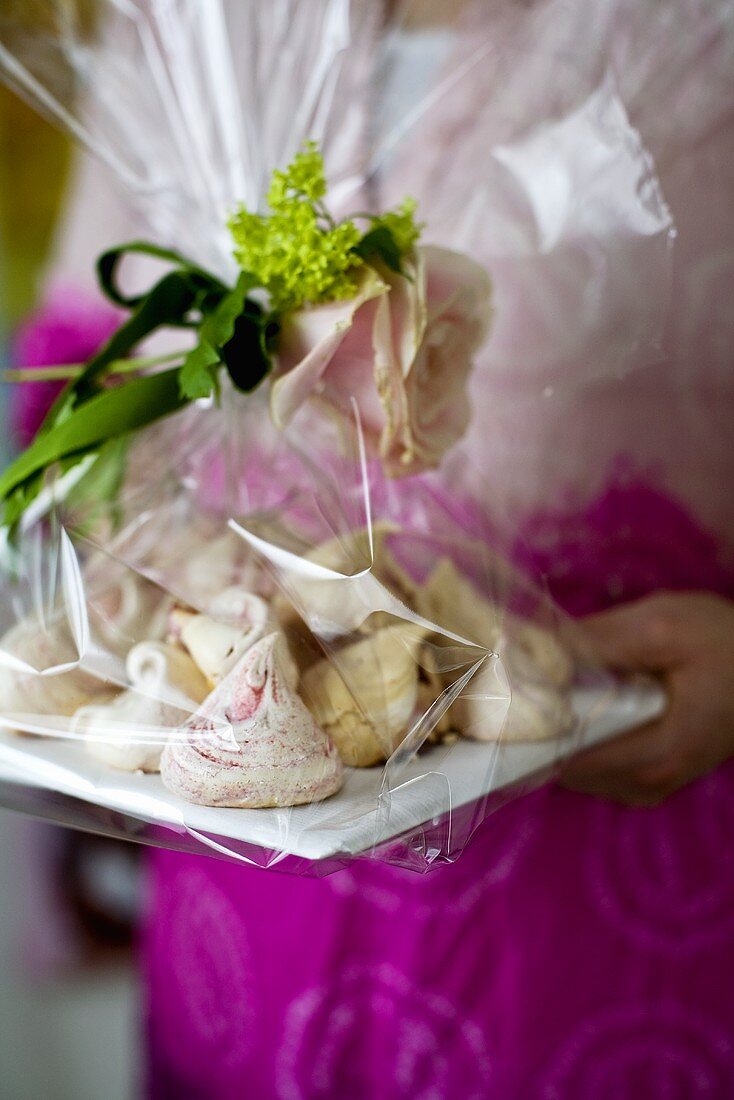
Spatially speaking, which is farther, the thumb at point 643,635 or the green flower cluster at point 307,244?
the thumb at point 643,635

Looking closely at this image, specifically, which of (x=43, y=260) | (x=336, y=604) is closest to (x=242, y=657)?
(x=336, y=604)

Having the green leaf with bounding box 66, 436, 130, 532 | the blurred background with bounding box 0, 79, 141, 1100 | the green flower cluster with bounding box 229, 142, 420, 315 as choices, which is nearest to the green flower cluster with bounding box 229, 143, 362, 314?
the green flower cluster with bounding box 229, 142, 420, 315

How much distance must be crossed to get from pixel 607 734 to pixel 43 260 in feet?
3.99

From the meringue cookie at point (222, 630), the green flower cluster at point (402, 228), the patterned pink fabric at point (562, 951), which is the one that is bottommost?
the patterned pink fabric at point (562, 951)

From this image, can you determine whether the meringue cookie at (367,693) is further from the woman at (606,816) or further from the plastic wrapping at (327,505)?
the woman at (606,816)

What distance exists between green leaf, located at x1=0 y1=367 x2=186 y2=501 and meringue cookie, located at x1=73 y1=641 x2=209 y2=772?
0.33ft

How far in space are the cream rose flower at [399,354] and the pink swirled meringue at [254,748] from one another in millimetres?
115

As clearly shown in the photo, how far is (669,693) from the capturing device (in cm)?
52

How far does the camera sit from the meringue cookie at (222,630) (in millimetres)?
344

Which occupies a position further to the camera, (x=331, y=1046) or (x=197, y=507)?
(x=331, y=1046)

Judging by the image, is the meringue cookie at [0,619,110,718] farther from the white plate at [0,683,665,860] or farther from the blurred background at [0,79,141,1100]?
the blurred background at [0,79,141,1100]

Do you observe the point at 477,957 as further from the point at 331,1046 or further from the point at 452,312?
the point at 452,312

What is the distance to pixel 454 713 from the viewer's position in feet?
1.22

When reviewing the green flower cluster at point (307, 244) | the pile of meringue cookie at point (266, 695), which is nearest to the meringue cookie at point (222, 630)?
the pile of meringue cookie at point (266, 695)
